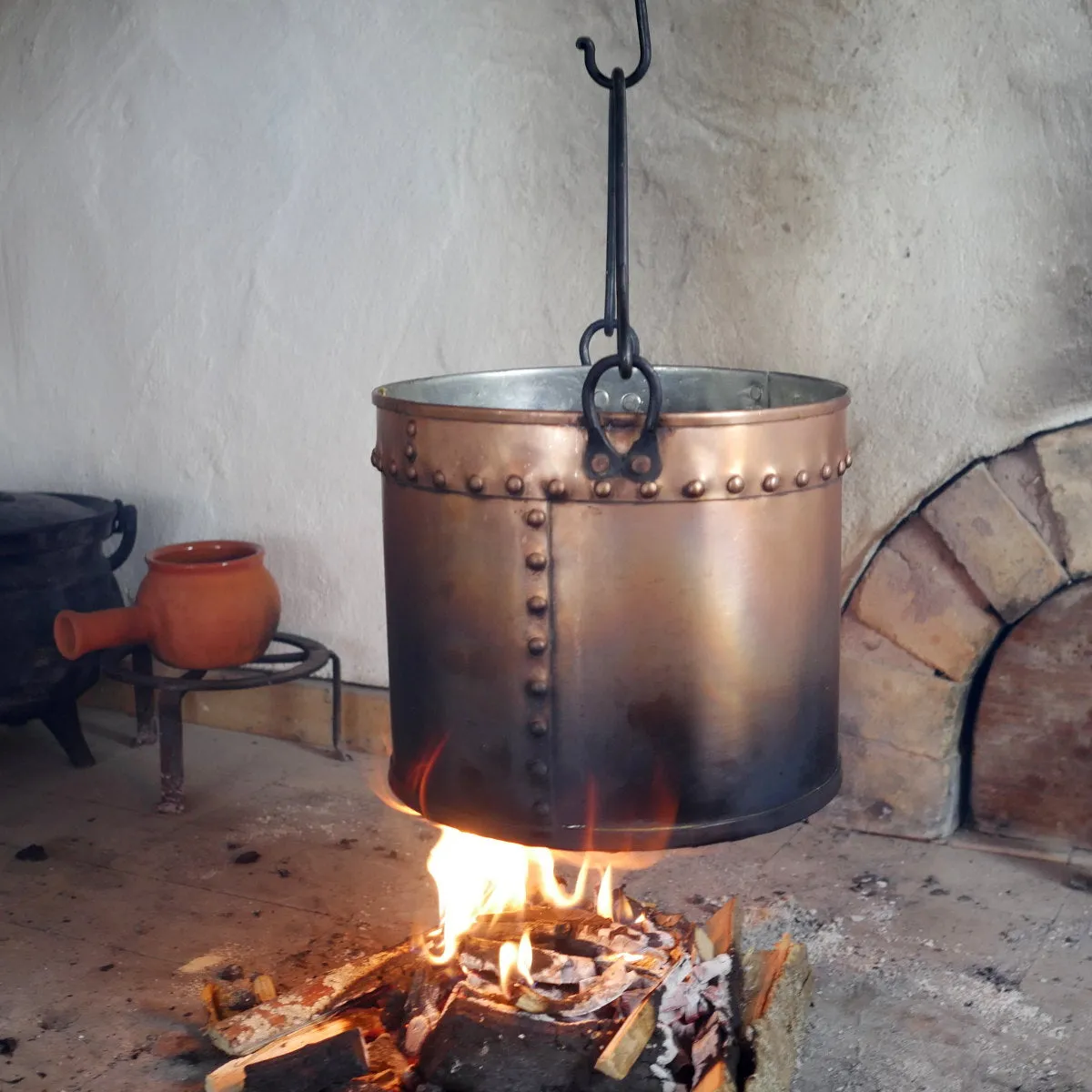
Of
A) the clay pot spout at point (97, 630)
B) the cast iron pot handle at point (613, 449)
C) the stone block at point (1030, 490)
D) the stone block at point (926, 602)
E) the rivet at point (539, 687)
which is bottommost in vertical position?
the clay pot spout at point (97, 630)

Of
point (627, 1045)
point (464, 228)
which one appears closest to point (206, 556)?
point (464, 228)

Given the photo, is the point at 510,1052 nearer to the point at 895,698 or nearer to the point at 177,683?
the point at 895,698

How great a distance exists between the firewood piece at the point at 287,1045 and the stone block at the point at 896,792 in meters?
1.12

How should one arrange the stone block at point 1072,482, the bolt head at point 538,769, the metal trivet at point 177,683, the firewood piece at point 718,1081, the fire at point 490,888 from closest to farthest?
the bolt head at point 538,769, the firewood piece at point 718,1081, the fire at point 490,888, the stone block at point 1072,482, the metal trivet at point 177,683

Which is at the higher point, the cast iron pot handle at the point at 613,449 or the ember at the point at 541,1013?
the cast iron pot handle at the point at 613,449

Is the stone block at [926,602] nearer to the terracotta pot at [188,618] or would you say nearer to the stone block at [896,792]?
the stone block at [896,792]

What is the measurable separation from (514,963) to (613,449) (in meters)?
0.87

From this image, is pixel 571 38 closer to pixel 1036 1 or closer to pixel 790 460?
pixel 1036 1

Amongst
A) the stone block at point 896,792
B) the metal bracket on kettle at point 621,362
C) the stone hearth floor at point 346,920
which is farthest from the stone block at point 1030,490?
the metal bracket on kettle at point 621,362

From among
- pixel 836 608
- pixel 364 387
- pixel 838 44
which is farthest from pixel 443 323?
pixel 836 608

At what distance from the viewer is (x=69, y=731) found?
299 centimetres

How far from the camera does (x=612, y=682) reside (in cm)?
139

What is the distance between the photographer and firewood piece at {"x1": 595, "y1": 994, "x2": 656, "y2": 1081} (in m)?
1.63

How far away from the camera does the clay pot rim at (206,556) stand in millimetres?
2732
